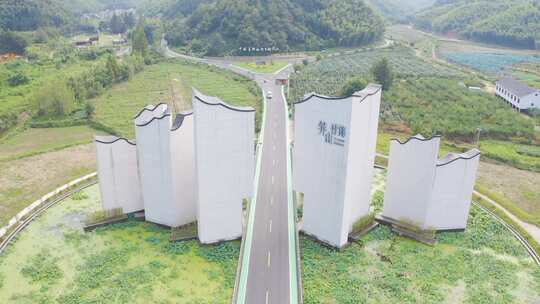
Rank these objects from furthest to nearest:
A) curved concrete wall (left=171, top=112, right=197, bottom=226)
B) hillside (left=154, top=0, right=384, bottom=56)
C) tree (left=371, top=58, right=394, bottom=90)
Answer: hillside (left=154, top=0, right=384, bottom=56) → tree (left=371, top=58, right=394, bottom=90) → curved concrete wall (left=171, top=112, right=197, bottom=226)

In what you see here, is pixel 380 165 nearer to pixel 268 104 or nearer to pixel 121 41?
pixel 268 104

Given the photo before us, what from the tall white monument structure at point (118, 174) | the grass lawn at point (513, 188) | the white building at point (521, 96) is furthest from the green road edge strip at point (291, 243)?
the white building at point (521, 96)

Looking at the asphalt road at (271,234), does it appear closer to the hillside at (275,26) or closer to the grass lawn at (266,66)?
the grass lawn at (266,66)

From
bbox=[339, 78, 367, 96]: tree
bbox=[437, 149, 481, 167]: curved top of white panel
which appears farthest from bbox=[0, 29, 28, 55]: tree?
bbox=[437, 149, 481, 167]: curved top of white panel

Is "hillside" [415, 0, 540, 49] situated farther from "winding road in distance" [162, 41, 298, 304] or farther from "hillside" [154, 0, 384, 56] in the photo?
"winding road in distance" [162, 41, 298, 304]

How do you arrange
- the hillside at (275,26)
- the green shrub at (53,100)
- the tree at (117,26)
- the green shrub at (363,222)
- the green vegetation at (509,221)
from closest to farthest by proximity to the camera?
1. the green vegetation at (509,221)
2. the green shrub at (363,222)
3. the green shrub at (53,100)
4. the hillside at (275,26)
5. the tree at (117,26)

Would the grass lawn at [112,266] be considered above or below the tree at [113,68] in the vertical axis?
below

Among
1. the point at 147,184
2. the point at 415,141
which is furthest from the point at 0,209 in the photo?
the point at 415,141
